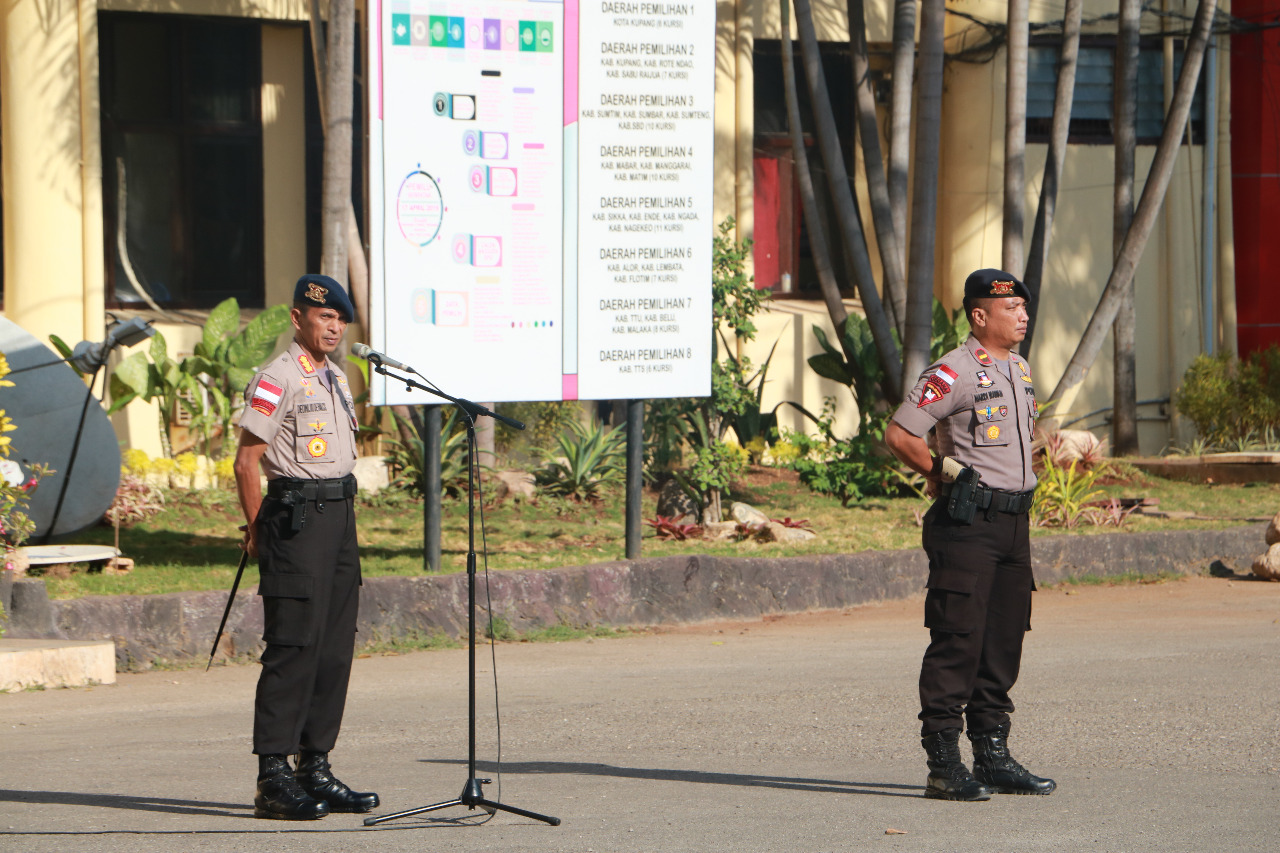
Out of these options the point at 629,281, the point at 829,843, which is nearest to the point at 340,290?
the point at 829,843

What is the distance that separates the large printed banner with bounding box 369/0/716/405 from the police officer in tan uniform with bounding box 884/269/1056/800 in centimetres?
495

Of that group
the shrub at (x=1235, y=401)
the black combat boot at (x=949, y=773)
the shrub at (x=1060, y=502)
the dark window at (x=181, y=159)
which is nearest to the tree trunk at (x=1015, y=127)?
the shrub at (x=1060, y=502)

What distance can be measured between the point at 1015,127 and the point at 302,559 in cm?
1139

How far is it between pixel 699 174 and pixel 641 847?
22.4ft

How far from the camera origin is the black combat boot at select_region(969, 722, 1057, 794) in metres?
5.46

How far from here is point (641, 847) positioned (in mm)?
4738

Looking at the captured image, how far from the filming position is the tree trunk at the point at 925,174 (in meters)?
13.0

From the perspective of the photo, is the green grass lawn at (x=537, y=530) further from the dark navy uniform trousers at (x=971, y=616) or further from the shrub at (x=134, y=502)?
the dark navy uniform trousers at (x=971, y=616)

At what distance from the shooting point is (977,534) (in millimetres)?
5371

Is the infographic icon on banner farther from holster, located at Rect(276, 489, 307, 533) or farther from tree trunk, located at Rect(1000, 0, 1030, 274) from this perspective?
tree trunk, located at Rect(1000, 0, 1030, 274)

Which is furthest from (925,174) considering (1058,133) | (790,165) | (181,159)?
(181,159)

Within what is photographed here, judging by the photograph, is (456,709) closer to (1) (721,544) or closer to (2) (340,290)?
(2) (340,290)

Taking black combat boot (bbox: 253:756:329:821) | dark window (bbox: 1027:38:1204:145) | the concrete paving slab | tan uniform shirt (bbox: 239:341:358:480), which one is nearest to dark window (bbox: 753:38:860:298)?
dark window (bbox: 1027:38:1204:145)

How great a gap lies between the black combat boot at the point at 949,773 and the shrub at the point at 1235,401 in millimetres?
13886
